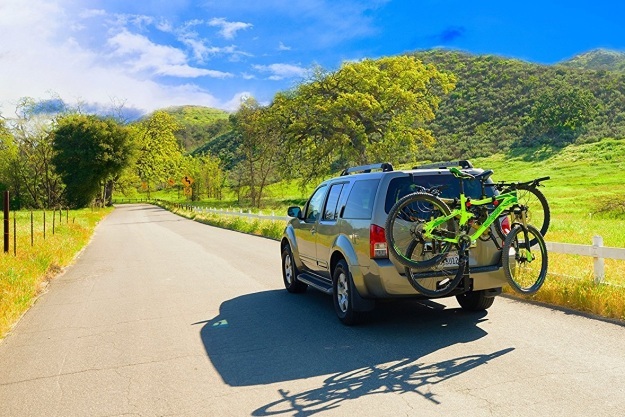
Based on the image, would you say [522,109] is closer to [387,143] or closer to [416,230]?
[387,143]

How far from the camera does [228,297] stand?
986 centimetres

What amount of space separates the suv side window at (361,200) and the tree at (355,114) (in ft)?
107

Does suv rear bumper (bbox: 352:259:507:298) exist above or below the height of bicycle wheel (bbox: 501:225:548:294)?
below

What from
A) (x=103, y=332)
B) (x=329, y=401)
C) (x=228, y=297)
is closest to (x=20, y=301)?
(x=103, y=332)

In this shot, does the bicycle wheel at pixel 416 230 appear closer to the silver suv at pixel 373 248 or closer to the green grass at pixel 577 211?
the silver suv at pixel 373 248

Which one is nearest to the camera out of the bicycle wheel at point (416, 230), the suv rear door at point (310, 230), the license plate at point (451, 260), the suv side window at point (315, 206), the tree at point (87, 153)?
the bicycle wheel at point (416, 230)

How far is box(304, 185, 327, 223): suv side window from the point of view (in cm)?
896

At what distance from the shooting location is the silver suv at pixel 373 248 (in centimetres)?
673

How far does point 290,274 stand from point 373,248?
3.59m

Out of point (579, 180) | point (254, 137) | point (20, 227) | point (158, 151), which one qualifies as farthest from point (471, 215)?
point (158, 151)

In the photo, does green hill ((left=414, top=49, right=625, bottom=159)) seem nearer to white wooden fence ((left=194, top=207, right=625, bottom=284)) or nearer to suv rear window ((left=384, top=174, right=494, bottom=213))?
white wooden fence ((left=194, top=207, right=625, bottom=284))

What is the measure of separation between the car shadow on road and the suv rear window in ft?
5.45

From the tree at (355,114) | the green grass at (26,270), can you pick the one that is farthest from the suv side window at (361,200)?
the tree at (355,114)

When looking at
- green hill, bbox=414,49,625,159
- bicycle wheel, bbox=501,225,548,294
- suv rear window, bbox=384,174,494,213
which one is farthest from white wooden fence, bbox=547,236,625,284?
green hill, bbox=414,49,625,159
